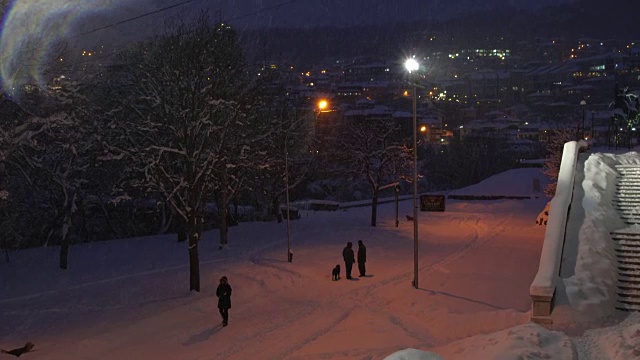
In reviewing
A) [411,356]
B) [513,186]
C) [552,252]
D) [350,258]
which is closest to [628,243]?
[552,252]

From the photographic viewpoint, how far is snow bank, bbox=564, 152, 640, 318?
11.7m

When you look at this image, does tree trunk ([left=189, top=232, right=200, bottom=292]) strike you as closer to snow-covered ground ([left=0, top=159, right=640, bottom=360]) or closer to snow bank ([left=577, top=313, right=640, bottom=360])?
snow-covered ground ([left=0, top=159, right=640, bottom=360])

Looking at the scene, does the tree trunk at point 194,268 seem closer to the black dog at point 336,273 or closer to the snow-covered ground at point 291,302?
the snow-covered ground at point 291,302

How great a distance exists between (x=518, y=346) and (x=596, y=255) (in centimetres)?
523

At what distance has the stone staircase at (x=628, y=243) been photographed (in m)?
12.1

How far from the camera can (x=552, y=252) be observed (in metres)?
13.3

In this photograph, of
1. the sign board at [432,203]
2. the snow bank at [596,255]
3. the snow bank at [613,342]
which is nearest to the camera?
the snow bank at [613,342]

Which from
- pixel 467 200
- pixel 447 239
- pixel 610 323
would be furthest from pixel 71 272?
pixel 467 200

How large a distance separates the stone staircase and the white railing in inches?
50.6

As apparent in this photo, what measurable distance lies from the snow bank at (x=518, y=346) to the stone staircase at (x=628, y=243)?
9.29ft

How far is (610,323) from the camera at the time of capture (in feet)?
36.7

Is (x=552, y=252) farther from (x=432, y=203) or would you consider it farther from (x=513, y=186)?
(x=513, y=186)

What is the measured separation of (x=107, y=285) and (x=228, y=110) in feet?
28.7

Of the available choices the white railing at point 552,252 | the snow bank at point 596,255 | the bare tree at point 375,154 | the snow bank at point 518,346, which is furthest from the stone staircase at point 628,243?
the bare tree at point 375,154
